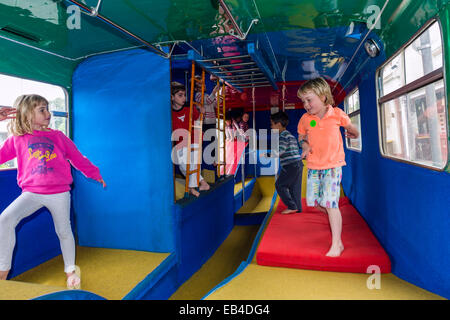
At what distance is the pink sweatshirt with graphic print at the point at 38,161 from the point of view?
241 centimetres

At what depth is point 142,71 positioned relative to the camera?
3.29 metres

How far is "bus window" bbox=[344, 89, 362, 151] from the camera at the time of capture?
4.41 meters

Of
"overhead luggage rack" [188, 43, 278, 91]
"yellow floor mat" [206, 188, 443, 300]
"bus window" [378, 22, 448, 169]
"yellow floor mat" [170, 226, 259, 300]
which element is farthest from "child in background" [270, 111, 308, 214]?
"yellow floor mat" [206, 188, 443, 300]

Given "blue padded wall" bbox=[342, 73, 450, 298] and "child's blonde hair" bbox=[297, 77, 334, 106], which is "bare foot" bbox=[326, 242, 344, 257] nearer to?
"blue padded wall" bbox=[342, 73, 450, 298]

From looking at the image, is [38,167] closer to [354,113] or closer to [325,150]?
[325,150]

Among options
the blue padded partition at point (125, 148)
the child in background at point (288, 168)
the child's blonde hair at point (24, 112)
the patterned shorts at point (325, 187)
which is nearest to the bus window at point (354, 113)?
the child in background at point (288, 168)

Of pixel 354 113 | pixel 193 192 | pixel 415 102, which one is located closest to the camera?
pixel 415 102

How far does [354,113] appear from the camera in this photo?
4.55 meters

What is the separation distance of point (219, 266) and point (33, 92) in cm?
305

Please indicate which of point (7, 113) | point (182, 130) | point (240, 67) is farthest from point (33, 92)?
point (240, 67)

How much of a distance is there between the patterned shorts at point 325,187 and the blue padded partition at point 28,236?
118 inches

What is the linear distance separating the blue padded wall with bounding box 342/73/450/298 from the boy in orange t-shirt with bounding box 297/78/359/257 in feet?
1.65

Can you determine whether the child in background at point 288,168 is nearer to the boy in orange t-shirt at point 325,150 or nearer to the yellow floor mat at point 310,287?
the boy in orange t-shirt at point 325,150
